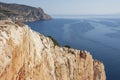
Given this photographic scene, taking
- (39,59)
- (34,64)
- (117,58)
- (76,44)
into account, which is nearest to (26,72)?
(34,64)

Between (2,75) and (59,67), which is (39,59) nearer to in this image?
(2,75)

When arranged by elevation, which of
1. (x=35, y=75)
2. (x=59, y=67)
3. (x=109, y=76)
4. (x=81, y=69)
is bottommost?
(x=109, y=76)

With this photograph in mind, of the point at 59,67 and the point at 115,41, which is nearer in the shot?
the point at 59,67

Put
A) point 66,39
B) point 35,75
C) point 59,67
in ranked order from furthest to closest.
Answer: point 66,39 < point 59,67 < point 35,75

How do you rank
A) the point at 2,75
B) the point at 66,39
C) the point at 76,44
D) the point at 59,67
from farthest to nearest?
the point at 66,39, the point at 76,44, the point at 59,67, the point at 2,75

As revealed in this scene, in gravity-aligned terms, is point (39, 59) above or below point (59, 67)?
above

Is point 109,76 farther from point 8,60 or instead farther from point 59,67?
point 8,60

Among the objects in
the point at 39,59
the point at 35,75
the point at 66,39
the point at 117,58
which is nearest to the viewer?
the point at 35,75

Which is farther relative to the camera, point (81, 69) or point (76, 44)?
point (76, 44)

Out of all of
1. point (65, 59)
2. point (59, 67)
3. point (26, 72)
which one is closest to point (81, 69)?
point (65, 59)
